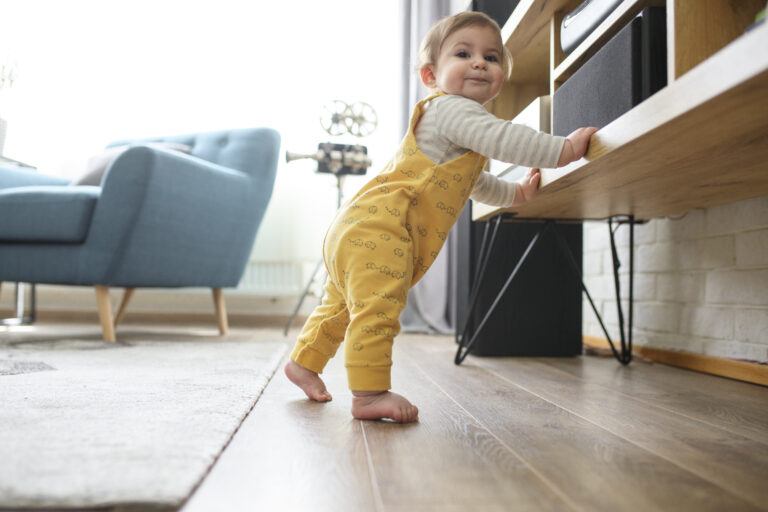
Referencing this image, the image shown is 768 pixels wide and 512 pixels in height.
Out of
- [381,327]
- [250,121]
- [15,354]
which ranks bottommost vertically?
[15,354]

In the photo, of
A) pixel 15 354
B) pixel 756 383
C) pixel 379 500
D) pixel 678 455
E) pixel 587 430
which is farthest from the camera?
pixel 15 354

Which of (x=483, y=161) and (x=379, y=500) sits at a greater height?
(x=483, y=161)

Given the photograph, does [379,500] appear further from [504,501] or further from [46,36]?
[46,36]

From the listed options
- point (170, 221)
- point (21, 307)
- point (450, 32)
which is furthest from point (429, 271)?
point (450, 32)

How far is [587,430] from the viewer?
0.88m

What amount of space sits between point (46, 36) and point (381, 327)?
312cm

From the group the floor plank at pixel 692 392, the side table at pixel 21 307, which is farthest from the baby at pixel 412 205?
the side table at pixel 21 307

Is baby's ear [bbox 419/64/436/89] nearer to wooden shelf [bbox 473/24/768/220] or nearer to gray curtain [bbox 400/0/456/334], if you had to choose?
wooden shelf [bbox 473/24/768/220]

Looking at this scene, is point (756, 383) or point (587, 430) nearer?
point (587, 430)

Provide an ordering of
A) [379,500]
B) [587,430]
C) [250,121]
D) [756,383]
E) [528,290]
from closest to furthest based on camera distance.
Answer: [379,500], [587,430], [756,383], [528,290], [250,121]

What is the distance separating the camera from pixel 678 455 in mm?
745

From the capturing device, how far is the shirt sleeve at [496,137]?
3.13 ft

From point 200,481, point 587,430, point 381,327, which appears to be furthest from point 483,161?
point 200,481

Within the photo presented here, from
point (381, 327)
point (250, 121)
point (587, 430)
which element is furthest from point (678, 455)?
point (250, 121)
